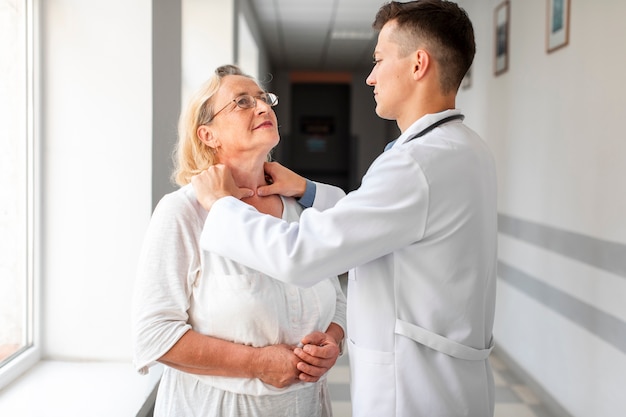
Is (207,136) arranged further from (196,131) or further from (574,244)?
(574,244)

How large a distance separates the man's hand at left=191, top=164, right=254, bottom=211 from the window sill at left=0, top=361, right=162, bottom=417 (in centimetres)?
117

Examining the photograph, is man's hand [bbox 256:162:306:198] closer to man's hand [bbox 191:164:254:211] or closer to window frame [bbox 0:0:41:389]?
man's hand [bbox 191:164:254:211]

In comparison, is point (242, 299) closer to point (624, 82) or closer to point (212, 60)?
point (624, 82)

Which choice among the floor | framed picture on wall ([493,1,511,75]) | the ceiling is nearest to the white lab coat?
the floor

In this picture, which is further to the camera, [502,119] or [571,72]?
[502,119]

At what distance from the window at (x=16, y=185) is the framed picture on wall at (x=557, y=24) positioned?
9.41 ft

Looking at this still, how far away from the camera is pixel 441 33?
1.59m

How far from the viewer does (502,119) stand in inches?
203

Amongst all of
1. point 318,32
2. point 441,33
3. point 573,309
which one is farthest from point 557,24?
point 318,32

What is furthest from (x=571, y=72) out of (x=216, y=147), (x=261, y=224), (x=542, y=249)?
(x=261, y=224)

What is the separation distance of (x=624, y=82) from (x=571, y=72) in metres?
0.71

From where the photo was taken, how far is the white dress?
1.63 meters

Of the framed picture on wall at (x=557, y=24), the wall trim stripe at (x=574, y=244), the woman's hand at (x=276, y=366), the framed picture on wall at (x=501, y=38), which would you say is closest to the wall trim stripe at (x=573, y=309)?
the wall trim stripe at (x=574, y=244)

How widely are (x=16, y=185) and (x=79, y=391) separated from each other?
87 centimetres
